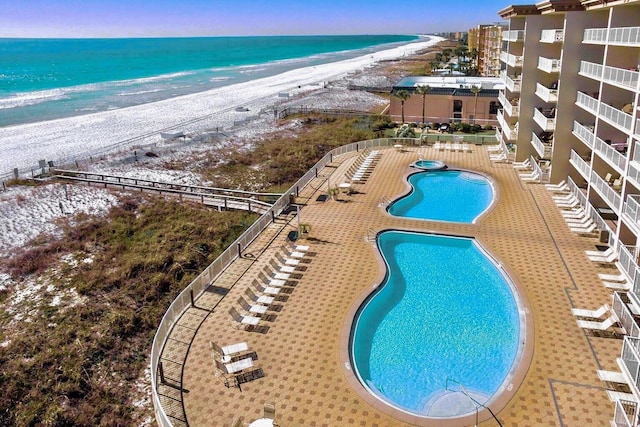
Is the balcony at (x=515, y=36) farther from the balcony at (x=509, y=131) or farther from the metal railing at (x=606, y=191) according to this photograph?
the metal railing at (x=606, y=191)

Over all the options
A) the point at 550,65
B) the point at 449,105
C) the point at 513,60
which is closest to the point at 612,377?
the point at 550,65

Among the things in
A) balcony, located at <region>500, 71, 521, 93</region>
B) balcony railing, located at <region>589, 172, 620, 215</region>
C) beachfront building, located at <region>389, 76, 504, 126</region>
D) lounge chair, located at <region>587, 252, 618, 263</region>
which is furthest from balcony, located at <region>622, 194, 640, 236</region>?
beachfront building, located at <region>389, 76, 504, 126</region>

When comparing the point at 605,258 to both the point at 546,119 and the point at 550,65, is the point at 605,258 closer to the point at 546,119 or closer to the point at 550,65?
the point at 546,119

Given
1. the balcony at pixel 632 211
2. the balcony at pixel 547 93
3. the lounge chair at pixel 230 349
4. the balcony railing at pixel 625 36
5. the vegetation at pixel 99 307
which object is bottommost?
the vegetation at pixel 99 307

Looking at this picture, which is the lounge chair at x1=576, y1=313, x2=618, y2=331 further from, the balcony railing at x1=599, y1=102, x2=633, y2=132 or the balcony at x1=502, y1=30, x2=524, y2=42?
the balcony at x1=502, y1=30, x2=524, y2=42

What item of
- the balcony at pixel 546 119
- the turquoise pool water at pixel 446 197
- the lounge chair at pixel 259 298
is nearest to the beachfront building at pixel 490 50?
the balcony at pixel 546 119
